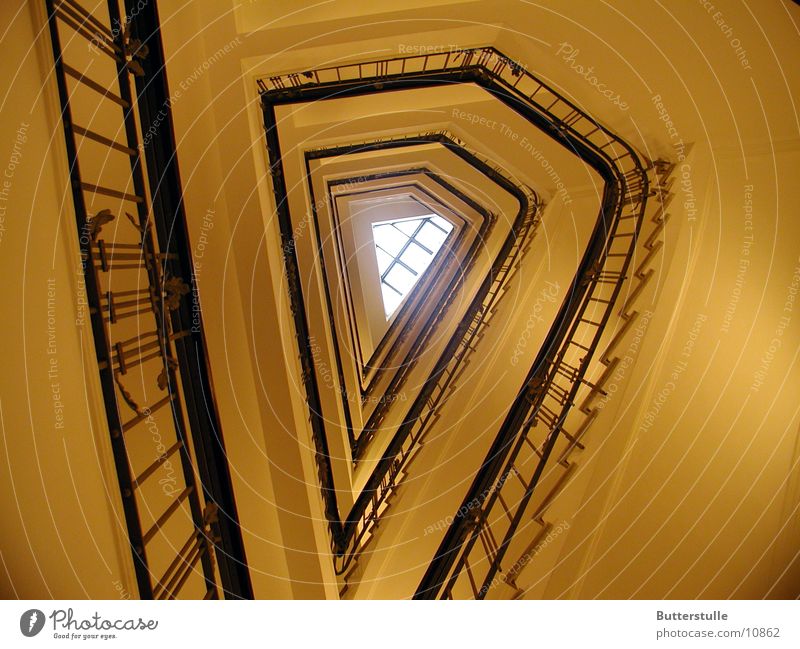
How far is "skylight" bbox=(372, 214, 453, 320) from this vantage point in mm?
12773

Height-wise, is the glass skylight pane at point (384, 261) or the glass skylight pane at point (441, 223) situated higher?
the glass skylight pane at point (441, 223)

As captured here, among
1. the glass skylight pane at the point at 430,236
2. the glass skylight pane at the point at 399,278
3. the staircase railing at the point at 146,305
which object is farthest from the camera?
the glass skylight pane at the point at 399,278

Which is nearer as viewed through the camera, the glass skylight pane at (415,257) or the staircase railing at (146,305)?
the staircase railing at (146,305)

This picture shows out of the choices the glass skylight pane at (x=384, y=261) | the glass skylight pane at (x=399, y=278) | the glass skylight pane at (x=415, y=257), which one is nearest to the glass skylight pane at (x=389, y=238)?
the glass skylight pane at (x=384, y=261)

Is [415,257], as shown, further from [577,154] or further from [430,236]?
[577,154]

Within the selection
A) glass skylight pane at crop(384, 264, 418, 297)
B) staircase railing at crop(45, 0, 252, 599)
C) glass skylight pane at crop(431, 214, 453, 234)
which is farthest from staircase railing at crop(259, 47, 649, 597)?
glass skylight pane at crop(384, 264, 418, 297)

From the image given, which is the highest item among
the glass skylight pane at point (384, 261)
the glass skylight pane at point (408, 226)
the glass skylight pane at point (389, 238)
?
Result: the glass skylight pane at point (408, 226)

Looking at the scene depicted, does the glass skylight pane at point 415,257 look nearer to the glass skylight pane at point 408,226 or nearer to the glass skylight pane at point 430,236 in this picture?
the glass skylight pane at point 430,236


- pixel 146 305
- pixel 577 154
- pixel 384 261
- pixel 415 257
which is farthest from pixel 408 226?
pixel 146 305

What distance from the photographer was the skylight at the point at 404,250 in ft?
41.9

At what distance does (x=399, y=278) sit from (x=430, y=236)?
146 cm

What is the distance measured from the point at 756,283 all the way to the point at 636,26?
1917 mm

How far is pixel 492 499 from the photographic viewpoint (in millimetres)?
2977

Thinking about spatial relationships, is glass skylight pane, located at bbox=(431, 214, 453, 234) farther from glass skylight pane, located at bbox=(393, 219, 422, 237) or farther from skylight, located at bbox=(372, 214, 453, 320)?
glass skylight pane, located at bbox=(393, 219, 422, 237)
